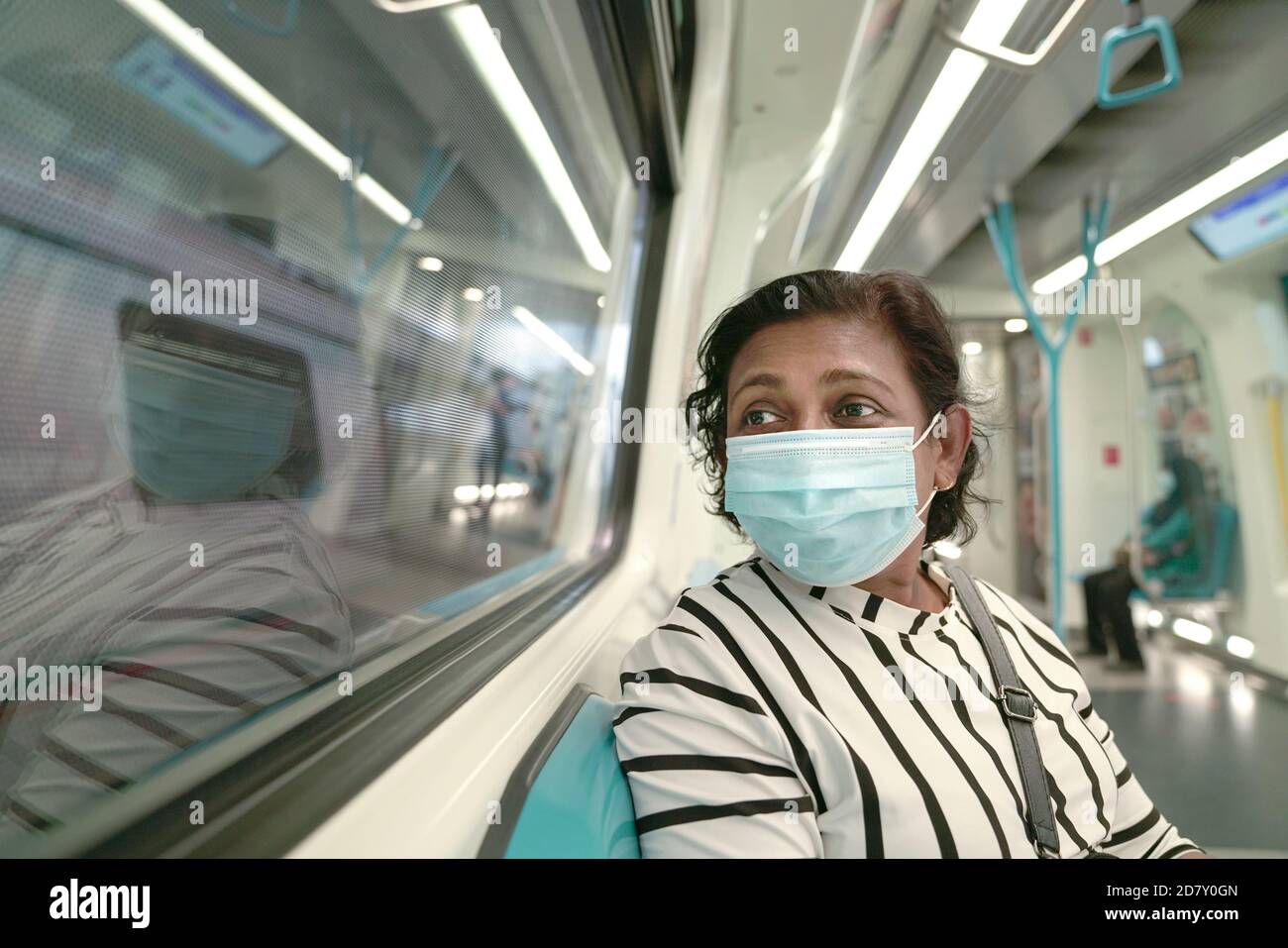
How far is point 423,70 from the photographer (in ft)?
2.97

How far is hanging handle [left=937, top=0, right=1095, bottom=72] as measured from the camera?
5.36 feet

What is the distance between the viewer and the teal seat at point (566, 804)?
0.59 m

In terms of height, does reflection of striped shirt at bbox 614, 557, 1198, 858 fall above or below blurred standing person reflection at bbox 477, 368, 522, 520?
below

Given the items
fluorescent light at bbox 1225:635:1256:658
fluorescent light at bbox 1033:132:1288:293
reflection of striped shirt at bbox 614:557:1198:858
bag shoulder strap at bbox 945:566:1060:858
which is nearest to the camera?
reflection of striped shirt at bbox 614:557:1198:858

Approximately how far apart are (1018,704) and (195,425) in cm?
103

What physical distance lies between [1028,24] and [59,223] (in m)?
2.47

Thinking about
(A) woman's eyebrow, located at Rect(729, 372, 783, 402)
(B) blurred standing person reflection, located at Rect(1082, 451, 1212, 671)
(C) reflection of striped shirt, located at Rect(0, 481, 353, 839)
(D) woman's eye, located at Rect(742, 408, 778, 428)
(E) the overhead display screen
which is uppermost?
(E) the overhead display screen

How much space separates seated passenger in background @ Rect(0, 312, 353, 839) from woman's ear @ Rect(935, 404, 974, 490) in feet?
3.01

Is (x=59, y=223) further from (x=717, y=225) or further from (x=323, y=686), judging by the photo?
(x=717, y=225)

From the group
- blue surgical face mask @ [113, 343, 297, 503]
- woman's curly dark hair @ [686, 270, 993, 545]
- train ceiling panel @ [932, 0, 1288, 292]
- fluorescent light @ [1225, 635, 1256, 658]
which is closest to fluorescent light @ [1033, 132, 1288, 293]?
train ceiling panel @ [932, 0, 1288, 292]

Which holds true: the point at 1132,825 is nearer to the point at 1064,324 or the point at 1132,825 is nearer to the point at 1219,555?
the point at 1064,324

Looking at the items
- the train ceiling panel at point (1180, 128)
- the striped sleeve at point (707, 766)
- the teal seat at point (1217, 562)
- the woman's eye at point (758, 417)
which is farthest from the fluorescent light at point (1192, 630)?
the striped sleeve at point (707, 766)

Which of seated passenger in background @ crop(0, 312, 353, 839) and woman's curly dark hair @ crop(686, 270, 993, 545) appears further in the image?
woman's curly dark hair @ crop(686, 270, 993, 545)

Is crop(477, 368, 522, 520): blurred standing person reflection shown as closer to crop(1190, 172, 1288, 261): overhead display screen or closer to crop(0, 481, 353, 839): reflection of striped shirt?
crop(0, 481, 353, 839): reflection of striped shirt
